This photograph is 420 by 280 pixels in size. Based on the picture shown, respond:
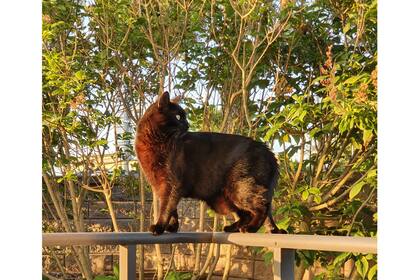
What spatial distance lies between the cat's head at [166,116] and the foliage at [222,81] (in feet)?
2.98

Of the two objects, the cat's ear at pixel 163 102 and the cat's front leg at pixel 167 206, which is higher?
the cat's ear at pixel 163 102

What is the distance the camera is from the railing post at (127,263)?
1.45 m

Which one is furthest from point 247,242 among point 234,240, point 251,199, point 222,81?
point 222,81

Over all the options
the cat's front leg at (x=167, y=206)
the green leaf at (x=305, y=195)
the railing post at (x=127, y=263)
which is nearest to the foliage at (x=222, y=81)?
Result: the green leaf at (x=305, y=195)

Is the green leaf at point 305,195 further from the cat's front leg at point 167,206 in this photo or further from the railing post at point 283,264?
the railing post at point 283,264

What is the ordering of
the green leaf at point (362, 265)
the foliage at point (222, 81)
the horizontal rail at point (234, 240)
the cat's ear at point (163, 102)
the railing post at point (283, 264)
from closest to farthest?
the horizontal rail at point (234, 240)
the railing post at point (283, 264)
the cat's ear at point (163, 102)
the green leaf at point (362, 265)
the foliage at point (222, 81)

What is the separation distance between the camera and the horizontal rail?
1209 mm

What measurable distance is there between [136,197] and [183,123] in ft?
6.33

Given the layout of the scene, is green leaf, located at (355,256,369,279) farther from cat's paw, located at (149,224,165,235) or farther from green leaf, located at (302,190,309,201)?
cat's paw, located at (149,224,165,235)

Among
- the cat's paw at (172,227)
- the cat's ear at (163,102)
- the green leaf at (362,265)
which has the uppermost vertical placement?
the cat's ear at (163,102)

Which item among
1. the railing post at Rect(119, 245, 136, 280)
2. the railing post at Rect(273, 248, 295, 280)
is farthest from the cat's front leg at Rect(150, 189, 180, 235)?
the railing post at Rect(273, 248, 295, 280)

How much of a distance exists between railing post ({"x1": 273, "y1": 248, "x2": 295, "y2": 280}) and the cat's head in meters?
0.53

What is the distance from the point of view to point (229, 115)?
3.33 m
